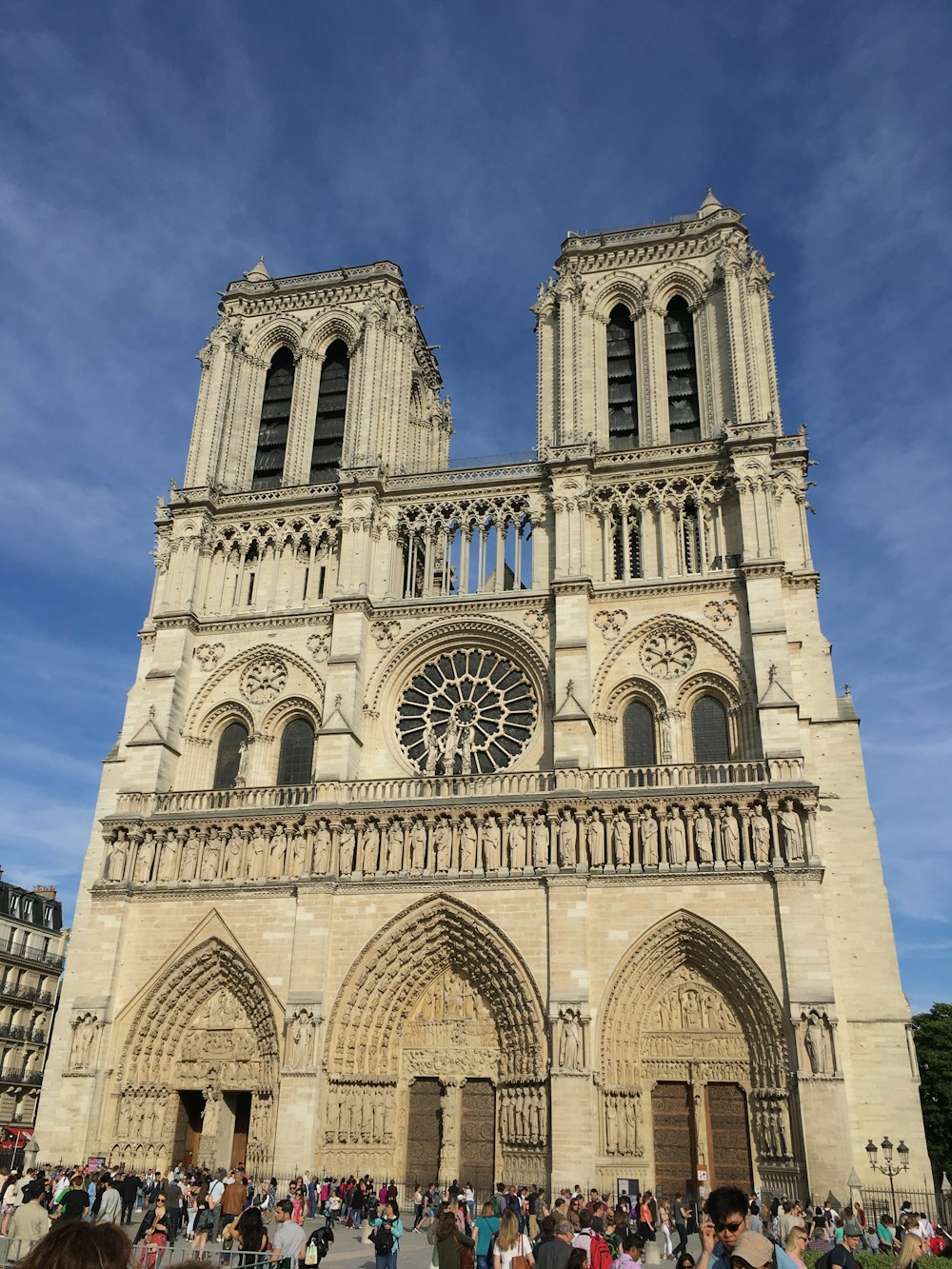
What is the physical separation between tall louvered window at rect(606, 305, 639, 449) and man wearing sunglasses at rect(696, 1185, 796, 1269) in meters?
22.4

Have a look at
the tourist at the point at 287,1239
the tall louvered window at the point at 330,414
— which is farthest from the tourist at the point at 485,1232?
the tall louvered window at the point at 330,414

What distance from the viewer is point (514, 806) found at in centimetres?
2058

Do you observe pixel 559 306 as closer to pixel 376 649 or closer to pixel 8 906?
pixel 376 649

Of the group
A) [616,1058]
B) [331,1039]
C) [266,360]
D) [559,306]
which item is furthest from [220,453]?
[616,1058]

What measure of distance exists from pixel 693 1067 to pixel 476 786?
21.1 ft

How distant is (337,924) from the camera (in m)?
20.5

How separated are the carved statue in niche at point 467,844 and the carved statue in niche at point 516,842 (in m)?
0.69

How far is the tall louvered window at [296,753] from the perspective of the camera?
23531 mm

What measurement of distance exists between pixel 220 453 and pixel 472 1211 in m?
18.3

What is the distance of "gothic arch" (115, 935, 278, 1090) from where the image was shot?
20.5 meters

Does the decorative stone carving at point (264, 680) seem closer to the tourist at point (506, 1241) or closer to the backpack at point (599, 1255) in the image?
the backpack at point (599, 1255)

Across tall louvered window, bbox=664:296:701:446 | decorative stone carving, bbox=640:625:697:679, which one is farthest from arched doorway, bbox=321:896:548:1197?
tall louvered window, bbox=664:296:701:446

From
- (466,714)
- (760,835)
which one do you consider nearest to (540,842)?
(760,835)

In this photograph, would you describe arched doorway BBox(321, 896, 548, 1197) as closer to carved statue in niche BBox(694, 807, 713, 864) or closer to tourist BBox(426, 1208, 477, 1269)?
carved statue in niche BBox(694, 807, 713, 864)
